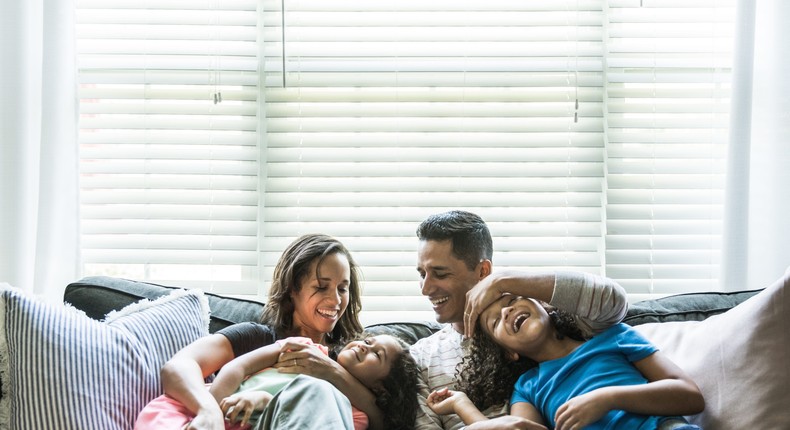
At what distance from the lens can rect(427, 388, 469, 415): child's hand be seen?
2104 mm

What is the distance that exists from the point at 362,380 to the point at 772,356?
1010mm

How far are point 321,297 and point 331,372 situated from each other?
26 cm

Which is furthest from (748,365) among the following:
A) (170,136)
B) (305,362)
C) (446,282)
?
(170,136)

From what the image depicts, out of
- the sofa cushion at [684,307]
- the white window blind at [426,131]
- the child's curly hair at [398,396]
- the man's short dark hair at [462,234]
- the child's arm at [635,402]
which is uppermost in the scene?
the white window blind at [426,131]

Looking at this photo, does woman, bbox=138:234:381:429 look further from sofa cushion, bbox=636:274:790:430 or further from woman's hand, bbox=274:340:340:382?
sofa cushion, bbox=636:274:790:430

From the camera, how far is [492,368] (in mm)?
2180

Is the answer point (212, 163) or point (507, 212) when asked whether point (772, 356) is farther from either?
point (212, 163)

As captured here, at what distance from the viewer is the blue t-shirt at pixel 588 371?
2019 millimetres

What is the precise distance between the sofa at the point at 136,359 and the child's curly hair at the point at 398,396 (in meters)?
0.55

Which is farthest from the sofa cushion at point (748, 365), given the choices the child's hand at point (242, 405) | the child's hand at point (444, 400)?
the child's hand at point (242, 405)

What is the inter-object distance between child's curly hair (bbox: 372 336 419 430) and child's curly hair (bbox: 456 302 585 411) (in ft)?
0.43

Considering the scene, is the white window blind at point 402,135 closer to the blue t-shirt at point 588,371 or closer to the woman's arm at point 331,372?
the woman's arm at point 331,372

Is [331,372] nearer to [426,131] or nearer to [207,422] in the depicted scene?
[207,422]

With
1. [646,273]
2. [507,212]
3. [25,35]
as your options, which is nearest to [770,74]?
[646,273]
